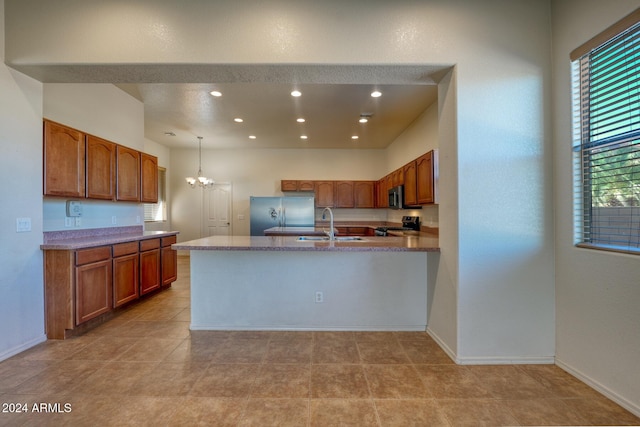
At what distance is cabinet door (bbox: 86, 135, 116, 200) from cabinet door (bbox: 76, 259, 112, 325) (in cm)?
77

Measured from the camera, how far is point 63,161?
2.74 metres

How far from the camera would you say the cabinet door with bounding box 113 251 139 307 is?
3100mm

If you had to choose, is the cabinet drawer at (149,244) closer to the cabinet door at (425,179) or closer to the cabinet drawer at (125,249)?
the cabinet drawer at (125,249)

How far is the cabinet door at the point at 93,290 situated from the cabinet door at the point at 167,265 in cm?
99

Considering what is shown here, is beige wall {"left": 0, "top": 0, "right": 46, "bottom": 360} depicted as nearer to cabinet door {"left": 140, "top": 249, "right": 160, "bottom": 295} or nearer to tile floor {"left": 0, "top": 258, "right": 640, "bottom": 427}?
tile floor {"left": 0, "top": 258, "right": 640, "bottom": 427}

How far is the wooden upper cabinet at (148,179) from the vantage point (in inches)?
154

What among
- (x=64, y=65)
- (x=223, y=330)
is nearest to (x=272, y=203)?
(x=223, y=330)

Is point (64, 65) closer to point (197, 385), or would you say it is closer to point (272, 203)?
point (197, 385)

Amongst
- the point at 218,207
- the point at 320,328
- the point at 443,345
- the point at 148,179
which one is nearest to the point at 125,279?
the point at 148,179

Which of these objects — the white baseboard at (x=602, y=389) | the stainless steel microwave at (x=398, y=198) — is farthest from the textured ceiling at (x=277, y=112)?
the white baseboard at (x=602, y=389)

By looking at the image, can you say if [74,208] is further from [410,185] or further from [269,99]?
[410,185]

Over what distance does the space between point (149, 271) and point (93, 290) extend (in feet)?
2.90

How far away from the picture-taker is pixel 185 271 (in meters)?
5.62

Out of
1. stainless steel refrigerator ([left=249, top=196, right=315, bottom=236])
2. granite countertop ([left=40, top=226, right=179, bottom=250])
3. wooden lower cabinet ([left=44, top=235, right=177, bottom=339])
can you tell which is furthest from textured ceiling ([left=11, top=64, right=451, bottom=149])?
wooden lower cabinet ([left=44, top=235, right=177, bottom=339])
